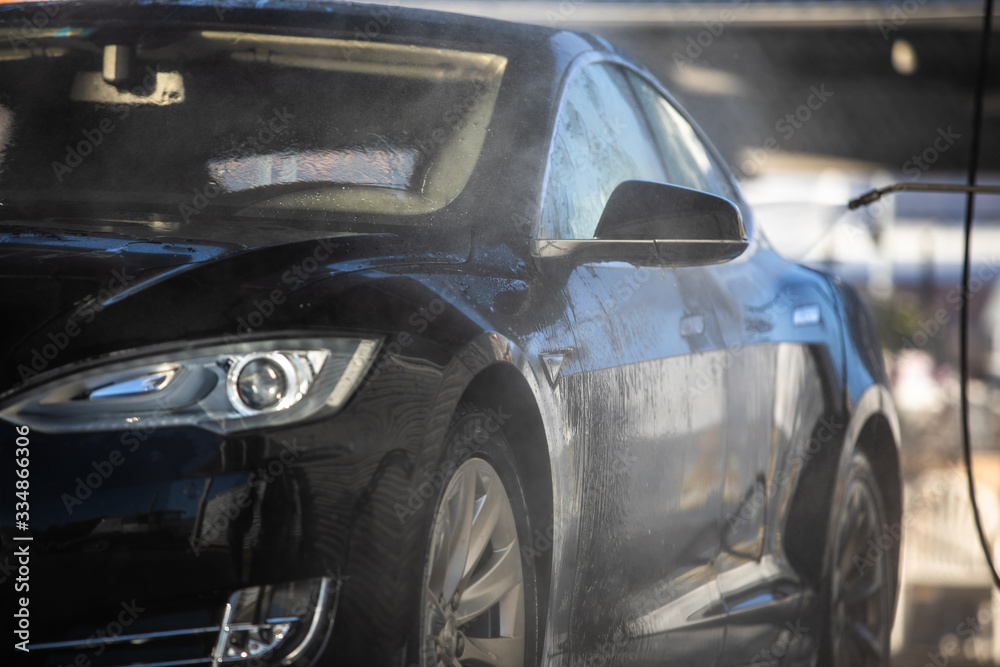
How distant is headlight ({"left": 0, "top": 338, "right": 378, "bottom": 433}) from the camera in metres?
1.79

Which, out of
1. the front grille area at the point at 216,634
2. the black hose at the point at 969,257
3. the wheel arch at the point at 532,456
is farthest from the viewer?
the black hose at the point at 969,257

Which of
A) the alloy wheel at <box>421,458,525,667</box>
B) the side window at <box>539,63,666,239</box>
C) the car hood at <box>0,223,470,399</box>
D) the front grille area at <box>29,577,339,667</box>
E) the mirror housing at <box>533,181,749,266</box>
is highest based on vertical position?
the side window at <box>539,63,666,239</box>

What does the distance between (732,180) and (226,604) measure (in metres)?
2.65

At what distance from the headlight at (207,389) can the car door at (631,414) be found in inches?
26.6

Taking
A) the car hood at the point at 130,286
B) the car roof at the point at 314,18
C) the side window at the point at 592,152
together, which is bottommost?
the car hood at the point at 130,286

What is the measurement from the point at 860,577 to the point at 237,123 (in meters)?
2.42

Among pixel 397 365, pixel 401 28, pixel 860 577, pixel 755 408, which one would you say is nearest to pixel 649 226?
pixel 401 28

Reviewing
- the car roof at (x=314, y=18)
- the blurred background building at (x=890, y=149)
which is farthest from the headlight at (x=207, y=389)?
the blurred background building at (x=890, y=149)

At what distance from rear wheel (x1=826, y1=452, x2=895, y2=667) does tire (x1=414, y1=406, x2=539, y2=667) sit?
5.71 feet

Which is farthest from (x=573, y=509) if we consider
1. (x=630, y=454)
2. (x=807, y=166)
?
(x=807, y=166)

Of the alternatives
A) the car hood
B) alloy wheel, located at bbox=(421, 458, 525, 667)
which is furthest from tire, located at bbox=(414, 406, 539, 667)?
the car hood

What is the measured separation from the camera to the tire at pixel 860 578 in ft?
12.9

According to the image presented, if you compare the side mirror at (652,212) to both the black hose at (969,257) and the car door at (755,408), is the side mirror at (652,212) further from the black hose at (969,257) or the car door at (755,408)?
the black hose at (969,257)

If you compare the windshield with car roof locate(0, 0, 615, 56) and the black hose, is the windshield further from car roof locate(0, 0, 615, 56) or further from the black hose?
the black hose
